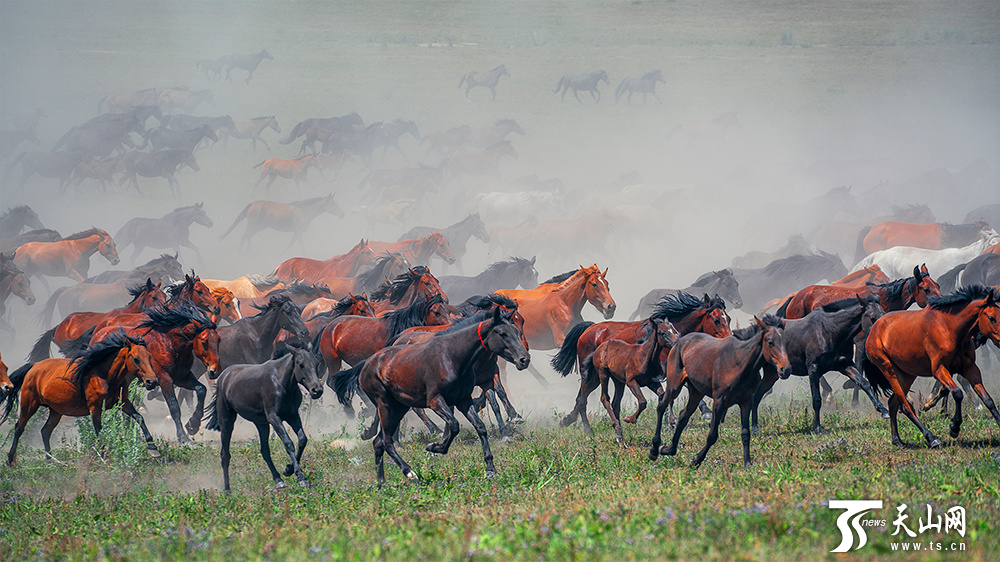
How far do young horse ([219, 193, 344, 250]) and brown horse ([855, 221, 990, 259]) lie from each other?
61.2 ft

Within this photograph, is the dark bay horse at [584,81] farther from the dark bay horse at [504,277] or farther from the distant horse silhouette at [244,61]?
the dark bay horse at [504,277]

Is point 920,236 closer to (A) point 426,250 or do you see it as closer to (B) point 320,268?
(A) point 426,250

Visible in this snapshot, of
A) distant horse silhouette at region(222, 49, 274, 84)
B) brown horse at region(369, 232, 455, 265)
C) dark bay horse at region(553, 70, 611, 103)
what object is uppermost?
distant horse silhouette at region(222, 49, 274, 84)

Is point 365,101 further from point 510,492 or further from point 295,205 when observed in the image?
point 510,492

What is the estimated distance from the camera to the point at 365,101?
5369 cm

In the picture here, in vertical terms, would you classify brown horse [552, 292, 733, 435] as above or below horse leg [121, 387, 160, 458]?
above

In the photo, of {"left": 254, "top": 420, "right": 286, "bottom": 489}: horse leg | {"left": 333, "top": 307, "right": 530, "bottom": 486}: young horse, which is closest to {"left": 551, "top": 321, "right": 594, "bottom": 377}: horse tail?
{"left": 333, "top": 307, "right": 530, "bottom": 486}: young horse

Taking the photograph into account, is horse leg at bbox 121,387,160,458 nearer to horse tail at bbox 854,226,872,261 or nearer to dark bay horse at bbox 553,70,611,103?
horse tail at bbox 854,226,872,261

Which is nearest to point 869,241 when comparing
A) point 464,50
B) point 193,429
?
point 193,429

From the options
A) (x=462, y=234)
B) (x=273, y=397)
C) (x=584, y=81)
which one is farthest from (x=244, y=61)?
(x=273, y=397)

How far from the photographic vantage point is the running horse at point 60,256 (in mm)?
24594

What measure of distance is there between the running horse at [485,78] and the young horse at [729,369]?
1753 inches

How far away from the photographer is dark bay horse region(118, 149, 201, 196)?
3856cm

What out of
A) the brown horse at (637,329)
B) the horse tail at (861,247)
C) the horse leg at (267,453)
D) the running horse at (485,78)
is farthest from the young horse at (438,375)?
the running horse at (485,78)
